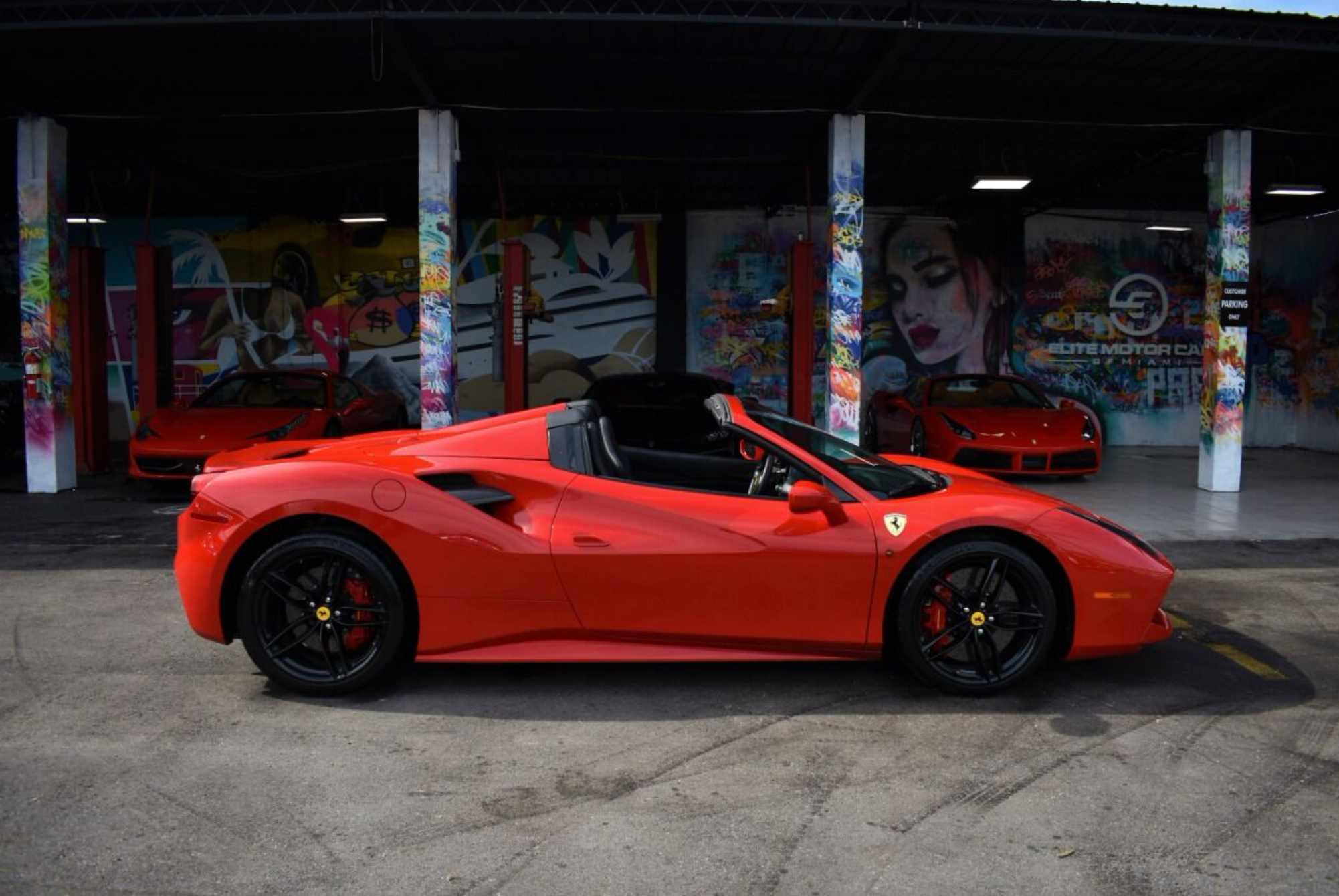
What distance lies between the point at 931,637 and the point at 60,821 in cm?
314

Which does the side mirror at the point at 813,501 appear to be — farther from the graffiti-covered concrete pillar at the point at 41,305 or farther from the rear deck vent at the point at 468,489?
the graffiti-covered concrete pillar at the point at 41,305

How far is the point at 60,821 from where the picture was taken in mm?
3086

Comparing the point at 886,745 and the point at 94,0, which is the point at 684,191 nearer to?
the point at 94,0

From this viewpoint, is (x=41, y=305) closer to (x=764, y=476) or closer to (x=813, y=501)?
(x=764, y=476)

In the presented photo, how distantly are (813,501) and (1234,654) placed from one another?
2.44 metres

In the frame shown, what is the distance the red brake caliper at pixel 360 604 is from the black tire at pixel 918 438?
9.09m

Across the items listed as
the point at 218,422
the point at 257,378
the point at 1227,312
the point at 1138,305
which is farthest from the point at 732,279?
the point at 218,422

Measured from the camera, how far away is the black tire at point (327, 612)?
417 cm

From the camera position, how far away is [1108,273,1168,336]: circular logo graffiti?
60.8 ft

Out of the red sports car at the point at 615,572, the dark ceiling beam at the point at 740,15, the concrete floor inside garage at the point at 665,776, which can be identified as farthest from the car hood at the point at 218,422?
the red sports car at the point at 615,572

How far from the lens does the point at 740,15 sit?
29.2 feet

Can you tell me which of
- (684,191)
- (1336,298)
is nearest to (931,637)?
(684,191)

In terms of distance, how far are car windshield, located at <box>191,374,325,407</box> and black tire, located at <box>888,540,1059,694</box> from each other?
9026 millimetres

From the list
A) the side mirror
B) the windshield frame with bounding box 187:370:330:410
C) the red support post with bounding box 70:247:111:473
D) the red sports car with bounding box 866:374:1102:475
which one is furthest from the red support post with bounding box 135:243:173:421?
the side mirror
